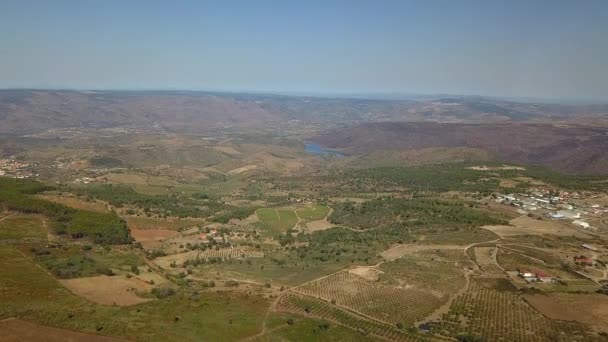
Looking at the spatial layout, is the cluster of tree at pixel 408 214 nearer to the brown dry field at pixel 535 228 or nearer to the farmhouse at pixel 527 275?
the brown dry field at pixel 535 228

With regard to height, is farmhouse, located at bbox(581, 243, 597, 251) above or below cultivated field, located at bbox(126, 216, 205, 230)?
above

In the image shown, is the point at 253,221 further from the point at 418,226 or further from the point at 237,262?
the point at 418,226

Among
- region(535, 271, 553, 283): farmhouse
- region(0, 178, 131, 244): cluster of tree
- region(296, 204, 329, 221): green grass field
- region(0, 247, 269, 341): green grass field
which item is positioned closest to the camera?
region(0, 247, 269, 341): green grass field

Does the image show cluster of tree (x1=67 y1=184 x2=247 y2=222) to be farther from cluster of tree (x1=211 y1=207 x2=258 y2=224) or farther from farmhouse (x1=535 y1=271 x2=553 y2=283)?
farmhouse (x1=535 y1=271 x2=553 y2=283)

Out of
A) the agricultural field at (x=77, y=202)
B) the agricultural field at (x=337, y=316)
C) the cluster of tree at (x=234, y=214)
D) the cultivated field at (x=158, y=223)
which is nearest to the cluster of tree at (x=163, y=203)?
the cluster of tree at (x=234, y=214)

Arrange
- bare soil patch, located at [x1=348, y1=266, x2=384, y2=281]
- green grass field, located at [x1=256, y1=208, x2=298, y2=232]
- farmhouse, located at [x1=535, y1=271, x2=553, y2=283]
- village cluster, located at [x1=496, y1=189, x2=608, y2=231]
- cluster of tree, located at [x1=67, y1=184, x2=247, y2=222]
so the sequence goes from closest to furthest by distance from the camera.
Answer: farmhouse, located at [x1=535, y1=271, x2=553, y2=283] < bare soil patch, located at [x1=348, y1=266, x2=384, y2=281] < green grass field, located at [x1=256, y1=208, x2=298, y2=232] < village cluster, located at [x1=496, y1=189, x2=608, y2=231] < cluster of tree, located at [x1=67, y1=184, x2=247, y2=222]

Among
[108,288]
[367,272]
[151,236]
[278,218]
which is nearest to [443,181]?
[278,218]

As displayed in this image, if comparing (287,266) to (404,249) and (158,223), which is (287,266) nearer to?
(404,249)

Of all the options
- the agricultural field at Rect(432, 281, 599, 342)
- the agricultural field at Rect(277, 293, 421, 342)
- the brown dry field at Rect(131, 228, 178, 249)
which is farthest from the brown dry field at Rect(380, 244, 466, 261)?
the brown dry field at Rect(131, 228, 178, 249)
